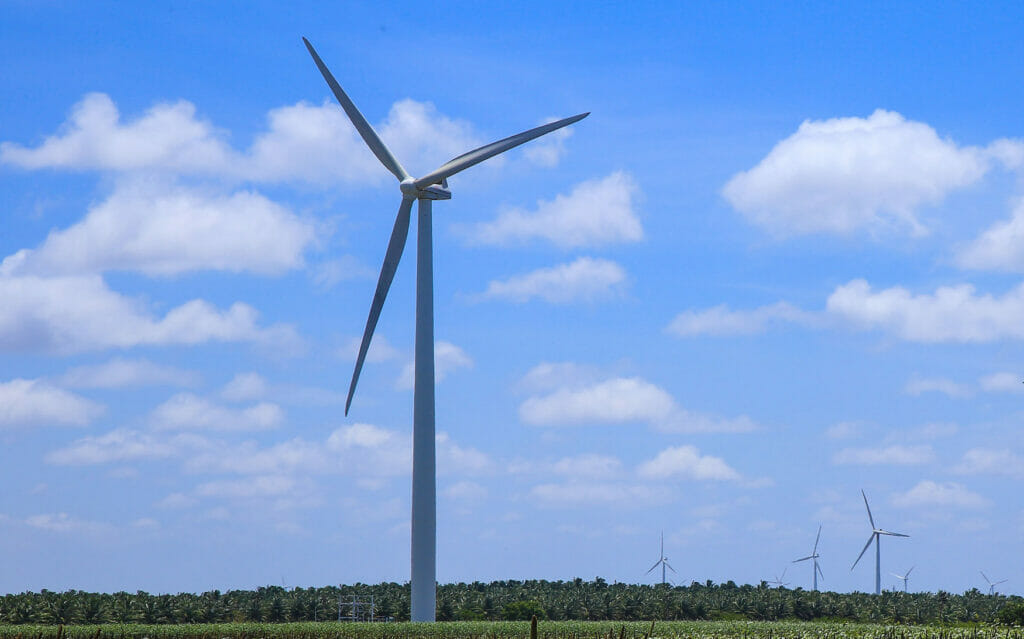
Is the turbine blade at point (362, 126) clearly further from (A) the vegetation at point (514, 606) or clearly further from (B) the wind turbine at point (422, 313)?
(A) the vegetation at point (514, 606)

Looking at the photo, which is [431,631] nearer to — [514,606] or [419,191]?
[419,191]

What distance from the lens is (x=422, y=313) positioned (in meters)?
72.1

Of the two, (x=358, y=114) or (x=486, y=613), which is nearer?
(x=358, y=114)

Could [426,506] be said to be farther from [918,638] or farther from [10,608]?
[10,608]

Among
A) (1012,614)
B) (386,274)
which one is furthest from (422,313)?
(1012,614)

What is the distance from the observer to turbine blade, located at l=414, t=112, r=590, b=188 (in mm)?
72625

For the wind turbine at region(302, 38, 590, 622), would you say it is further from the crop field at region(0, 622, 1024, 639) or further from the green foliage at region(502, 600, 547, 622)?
the green foliage at region(502, 600, 547, 622)

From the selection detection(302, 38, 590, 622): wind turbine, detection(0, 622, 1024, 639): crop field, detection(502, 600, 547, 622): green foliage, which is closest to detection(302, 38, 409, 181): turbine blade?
detection(302, 38, 590, 622): wind turbine

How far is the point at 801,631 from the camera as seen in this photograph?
53.5 m

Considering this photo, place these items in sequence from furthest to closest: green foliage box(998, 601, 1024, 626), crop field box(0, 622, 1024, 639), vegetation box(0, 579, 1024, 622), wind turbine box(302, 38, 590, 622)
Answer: vegetation box(0, 579, 1024, 622), green foliage box(998, 601, 1024, 626), wind turbine box(302, 38, 590, 622), crop field box(0, 622, 1024, 639)

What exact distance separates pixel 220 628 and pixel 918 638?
43934 millimetres

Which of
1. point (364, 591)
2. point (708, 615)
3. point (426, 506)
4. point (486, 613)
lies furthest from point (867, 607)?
point (426, 506)

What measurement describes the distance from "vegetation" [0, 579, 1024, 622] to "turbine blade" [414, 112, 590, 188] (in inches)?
1928

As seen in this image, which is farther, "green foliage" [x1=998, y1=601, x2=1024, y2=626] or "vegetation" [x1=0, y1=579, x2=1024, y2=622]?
"vegetation" [x1=0, y1=579, x2=1024, y2=622]
